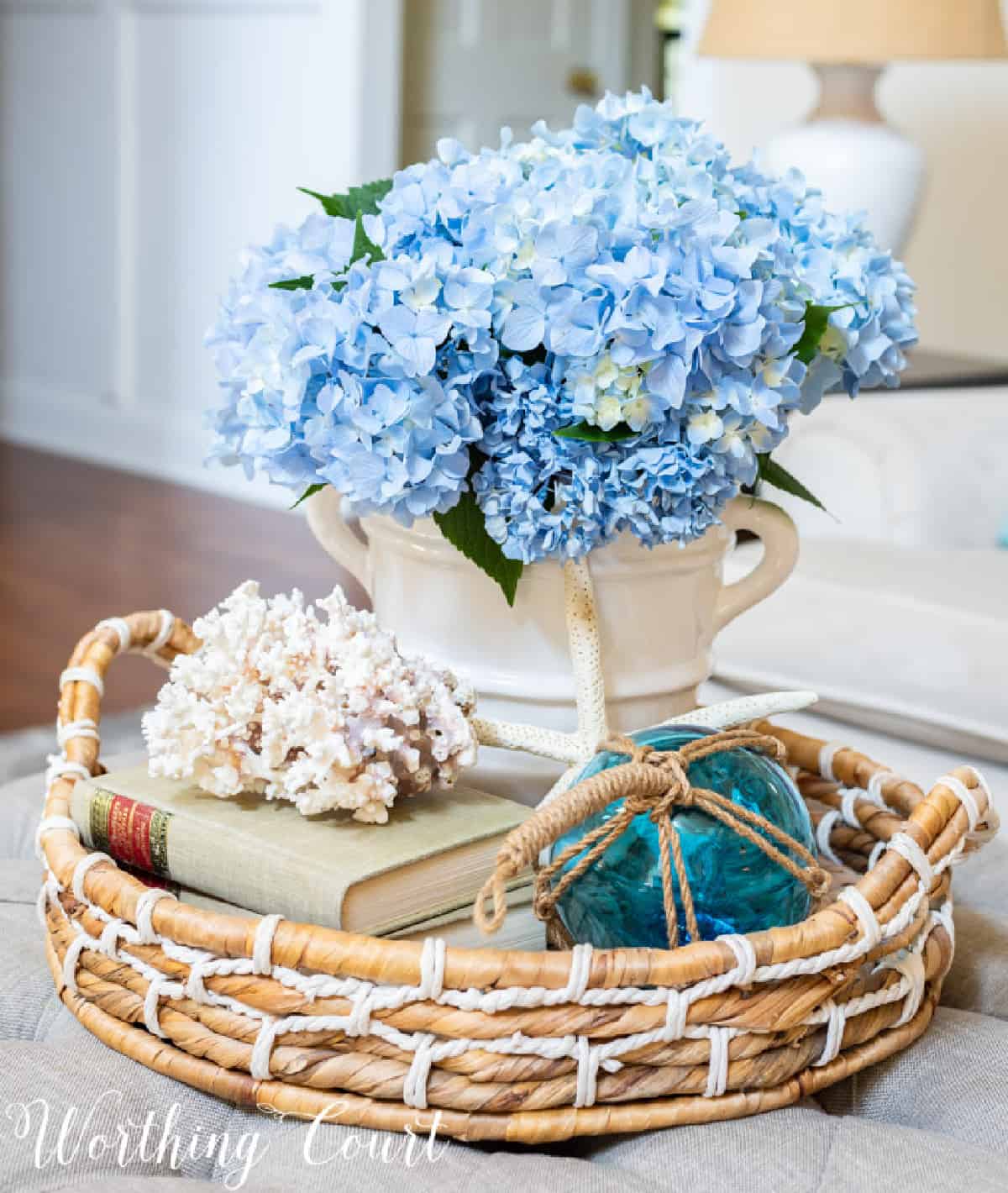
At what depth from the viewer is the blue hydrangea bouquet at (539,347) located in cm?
68

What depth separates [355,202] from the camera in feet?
2.62

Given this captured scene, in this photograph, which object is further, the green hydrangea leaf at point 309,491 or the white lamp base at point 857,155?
the white lamp base at point 857,155

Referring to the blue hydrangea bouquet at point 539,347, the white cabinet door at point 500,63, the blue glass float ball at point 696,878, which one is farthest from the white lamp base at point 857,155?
the white cabinet door at point 500,63

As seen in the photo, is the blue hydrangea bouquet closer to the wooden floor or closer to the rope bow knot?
the rope bow knot

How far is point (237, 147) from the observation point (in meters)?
3.90

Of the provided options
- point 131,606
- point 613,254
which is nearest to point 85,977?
point 613,254

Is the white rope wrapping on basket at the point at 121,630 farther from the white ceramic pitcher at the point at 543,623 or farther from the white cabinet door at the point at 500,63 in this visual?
the white cabinet door at the point at 500,63

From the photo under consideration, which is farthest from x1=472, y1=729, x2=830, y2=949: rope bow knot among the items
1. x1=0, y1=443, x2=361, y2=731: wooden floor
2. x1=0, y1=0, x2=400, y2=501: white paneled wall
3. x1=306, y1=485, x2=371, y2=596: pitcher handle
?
x1=0, y1=0, x2=400, y2=501: white paneled wall

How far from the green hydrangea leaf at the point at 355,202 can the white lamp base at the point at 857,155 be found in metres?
1.68

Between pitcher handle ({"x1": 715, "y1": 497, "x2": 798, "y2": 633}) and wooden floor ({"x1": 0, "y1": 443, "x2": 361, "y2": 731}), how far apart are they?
159 centimetres

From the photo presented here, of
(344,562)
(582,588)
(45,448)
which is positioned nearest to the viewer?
(582,588)

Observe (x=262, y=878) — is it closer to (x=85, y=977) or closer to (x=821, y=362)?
(x=85, y=977)

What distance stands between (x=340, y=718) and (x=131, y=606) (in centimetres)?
231

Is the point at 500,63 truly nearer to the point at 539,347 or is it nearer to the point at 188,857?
the point at 539,347
